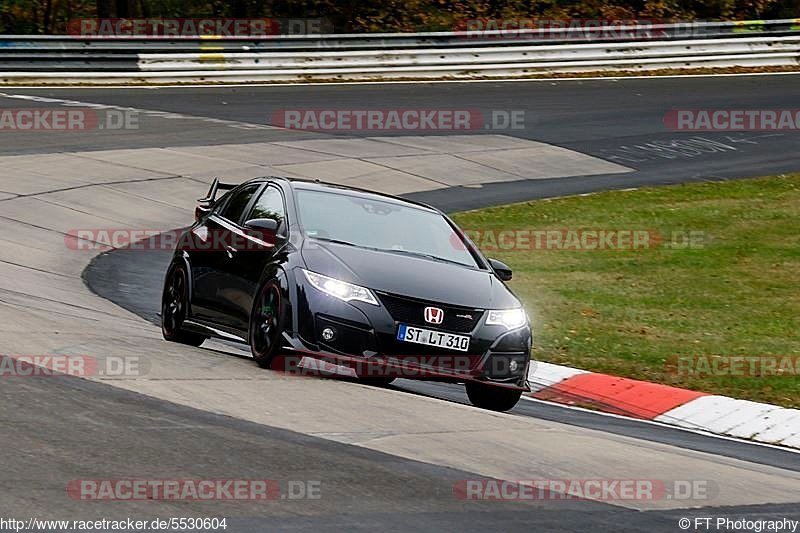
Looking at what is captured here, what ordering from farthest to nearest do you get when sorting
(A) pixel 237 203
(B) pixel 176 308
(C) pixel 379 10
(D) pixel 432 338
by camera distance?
(C) pixel 379 10 < (B) pixel 176 308 < (A) pixel 237 203 < (D) pixel 432 338

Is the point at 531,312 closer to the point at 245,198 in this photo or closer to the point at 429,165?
the point at 245,198

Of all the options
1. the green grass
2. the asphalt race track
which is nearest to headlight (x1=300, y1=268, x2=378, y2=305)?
the asphalt race track

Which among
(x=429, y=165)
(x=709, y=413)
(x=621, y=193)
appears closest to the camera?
(x=709, y=413)

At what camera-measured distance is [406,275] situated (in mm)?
10094

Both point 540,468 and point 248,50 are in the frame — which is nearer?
point 540,468

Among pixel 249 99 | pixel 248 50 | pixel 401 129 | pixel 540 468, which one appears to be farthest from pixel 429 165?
pixel 540 468

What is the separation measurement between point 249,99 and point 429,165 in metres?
6.54

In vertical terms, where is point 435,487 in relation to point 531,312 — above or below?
above

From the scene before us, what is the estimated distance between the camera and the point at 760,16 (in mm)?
41625
